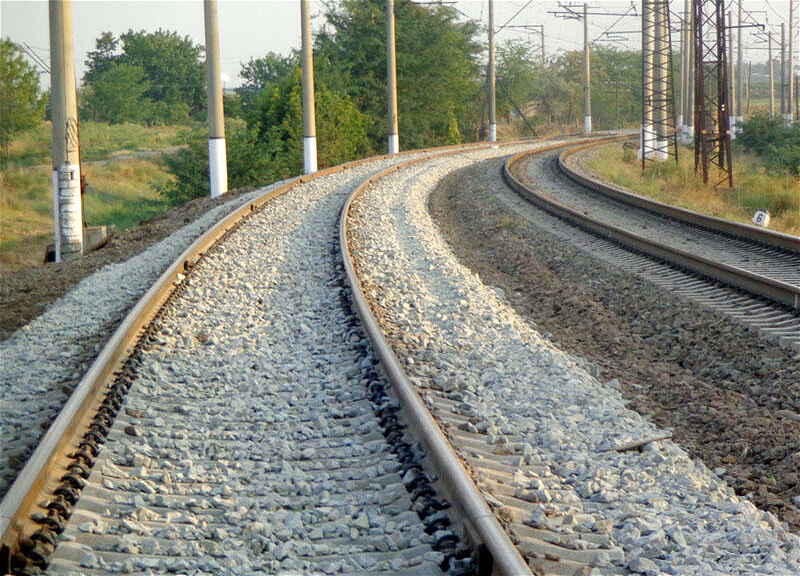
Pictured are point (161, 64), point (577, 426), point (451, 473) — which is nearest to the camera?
point (451, 473)

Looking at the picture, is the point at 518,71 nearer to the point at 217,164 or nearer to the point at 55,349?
the point at 217,164

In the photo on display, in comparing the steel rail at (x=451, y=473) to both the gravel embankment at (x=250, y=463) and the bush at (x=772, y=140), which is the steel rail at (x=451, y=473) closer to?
the gravel embankment at (x=250, y=463)

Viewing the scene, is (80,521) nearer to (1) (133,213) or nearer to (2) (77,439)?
(2) (77,439)

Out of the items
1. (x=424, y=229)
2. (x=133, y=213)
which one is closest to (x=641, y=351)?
(x=424, y=229)

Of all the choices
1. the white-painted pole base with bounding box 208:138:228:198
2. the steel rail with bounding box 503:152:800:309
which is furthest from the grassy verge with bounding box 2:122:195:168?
the steel rail with bounding box 503:152:800:309

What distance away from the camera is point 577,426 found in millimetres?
5359

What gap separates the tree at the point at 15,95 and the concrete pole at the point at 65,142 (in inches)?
1504

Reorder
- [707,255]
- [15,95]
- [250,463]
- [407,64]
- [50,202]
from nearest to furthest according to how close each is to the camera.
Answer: [250,463]
[707,255]
[50,202]
[15,95]
[407,64]

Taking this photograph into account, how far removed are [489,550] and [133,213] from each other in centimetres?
Answer: 3165

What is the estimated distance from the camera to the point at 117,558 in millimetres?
3566

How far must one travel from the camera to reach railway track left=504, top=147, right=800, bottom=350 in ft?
27.6

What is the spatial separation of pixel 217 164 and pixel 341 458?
58.2 feet

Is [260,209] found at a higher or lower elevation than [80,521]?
higher

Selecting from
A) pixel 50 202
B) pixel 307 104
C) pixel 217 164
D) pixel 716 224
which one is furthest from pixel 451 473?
pixel 50 202
